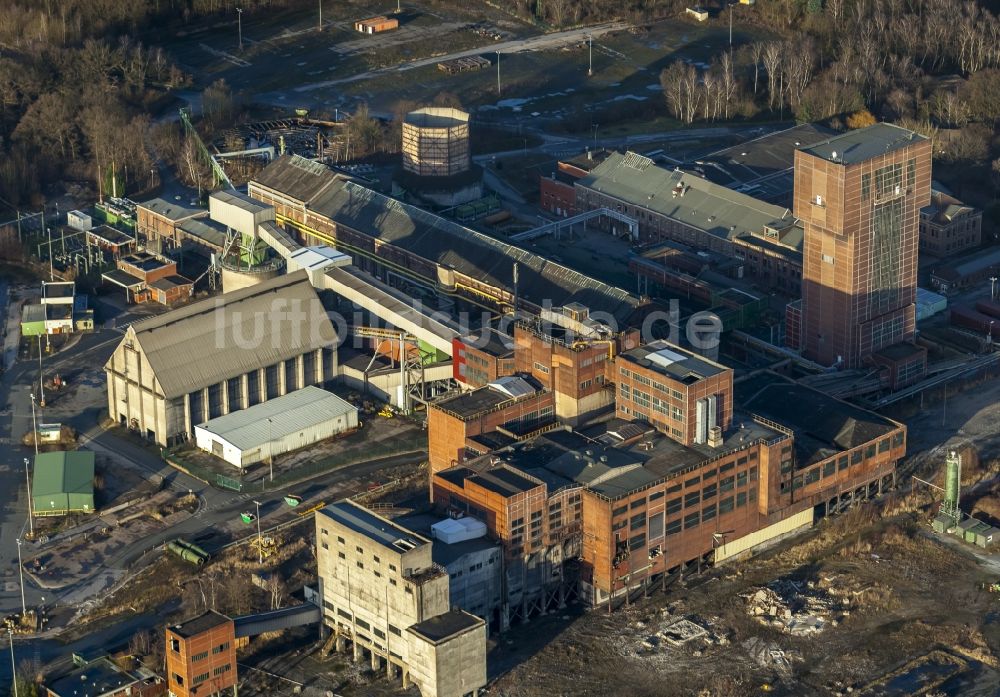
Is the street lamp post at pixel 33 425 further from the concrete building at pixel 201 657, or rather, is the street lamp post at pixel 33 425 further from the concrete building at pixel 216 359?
the concrete building at pixel 201 657

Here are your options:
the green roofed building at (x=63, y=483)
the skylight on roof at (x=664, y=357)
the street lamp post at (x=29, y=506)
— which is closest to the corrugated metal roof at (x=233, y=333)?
the green roofed building at (x=63, y=483)

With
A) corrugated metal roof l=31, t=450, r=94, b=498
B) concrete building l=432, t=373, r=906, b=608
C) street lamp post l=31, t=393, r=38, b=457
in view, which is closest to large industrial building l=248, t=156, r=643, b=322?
concrete building l=432, t=373, r=906, b=608

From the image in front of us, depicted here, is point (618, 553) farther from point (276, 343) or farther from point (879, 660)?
point (276, 343)

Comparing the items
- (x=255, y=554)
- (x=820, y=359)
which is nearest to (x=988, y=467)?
(x=820, y=359)

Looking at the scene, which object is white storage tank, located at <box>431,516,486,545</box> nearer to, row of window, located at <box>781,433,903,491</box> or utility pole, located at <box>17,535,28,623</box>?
row of window, located at <box>781,433,903,491</box>

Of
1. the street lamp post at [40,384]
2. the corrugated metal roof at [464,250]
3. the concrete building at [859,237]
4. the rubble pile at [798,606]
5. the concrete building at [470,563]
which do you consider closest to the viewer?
the concrete building at [470,563]

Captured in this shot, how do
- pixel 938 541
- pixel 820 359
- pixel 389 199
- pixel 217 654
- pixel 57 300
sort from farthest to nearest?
1. pixel 389 199
2. pixel 57 300
3. pixel 820 359
4. pixel 938 541
5. pixel 217 654
